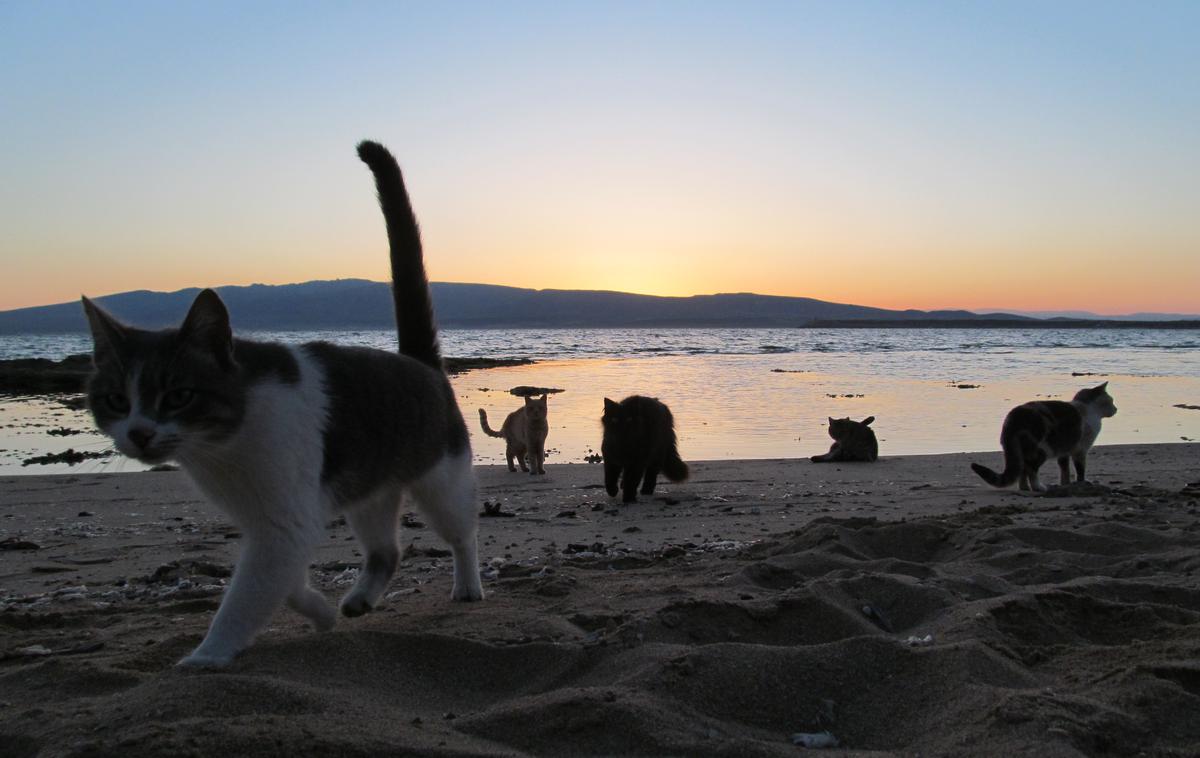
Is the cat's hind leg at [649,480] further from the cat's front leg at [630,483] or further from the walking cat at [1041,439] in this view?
the walking cat at [1041,439]

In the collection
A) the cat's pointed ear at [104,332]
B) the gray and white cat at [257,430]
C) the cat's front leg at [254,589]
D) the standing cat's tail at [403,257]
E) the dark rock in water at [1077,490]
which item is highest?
the standing cat's tail at [403,257]

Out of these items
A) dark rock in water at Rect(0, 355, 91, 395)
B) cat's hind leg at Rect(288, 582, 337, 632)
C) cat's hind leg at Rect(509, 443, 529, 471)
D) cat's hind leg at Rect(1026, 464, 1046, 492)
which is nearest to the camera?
cat's hind leg at Rect(288, 582, 337, 632)

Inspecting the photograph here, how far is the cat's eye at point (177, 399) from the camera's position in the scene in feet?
9.37

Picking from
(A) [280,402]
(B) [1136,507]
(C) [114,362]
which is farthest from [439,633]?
(B) [1136,507]

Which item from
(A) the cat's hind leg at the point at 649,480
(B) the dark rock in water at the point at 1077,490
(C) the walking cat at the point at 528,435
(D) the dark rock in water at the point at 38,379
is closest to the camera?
(B) the dark rock in water at the point at 1077,490

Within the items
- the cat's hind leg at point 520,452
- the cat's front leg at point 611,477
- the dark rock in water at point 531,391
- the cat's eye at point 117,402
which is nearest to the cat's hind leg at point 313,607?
the cat's eye at point 117,402

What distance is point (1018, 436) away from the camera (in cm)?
832

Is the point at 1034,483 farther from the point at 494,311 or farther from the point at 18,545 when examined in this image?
the point at 494,311

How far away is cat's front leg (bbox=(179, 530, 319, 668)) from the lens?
→ 2822 millimetres

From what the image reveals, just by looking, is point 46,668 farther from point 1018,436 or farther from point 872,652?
point 1018,436

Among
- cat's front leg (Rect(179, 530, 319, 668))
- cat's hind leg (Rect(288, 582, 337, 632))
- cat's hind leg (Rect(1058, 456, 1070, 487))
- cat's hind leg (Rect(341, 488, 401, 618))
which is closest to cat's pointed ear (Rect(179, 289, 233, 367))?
cat's front leg (Rect(179, 530, 319, 668))

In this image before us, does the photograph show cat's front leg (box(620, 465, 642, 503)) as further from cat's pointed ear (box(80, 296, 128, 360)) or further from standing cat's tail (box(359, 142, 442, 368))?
cat's pointed ear (box(80, 296, 128, 360))

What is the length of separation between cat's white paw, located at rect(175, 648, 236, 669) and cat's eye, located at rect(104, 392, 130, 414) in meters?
0.83

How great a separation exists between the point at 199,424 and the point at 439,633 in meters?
1.08
